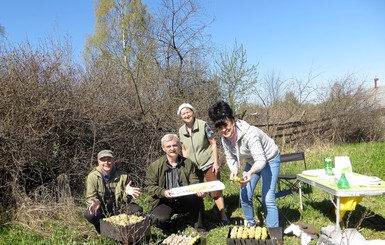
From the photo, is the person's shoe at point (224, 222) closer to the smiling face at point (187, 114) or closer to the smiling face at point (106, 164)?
the smiling face at point (187, 114)

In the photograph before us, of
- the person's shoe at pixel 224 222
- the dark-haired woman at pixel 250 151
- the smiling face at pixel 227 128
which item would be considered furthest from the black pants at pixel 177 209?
the smiling face at pixel 227 128

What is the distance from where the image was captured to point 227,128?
358 cm

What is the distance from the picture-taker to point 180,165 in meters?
4.15

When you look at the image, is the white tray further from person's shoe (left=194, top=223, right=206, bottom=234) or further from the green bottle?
the green bottle

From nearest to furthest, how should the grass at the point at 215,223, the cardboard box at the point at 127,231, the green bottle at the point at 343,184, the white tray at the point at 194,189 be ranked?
1. the cardboard box at the point at 127,231
2. the green bottle at the point at 343,184
3. the white tray at the point at 194,189
4. the grass at the point at 215,223

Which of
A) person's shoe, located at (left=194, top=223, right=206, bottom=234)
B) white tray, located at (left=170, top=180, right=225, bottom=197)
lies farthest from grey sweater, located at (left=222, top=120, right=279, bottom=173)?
person's shoe, located at (left=194, top=223, right=206, bottom=234)

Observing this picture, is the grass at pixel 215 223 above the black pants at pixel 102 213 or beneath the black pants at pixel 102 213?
beneath

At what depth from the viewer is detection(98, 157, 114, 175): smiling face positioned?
392 cm

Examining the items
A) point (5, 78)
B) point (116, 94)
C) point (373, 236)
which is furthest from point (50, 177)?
point (373, 236)

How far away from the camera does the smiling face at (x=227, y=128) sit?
140 inches

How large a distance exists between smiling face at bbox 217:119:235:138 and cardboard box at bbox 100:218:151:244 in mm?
1311

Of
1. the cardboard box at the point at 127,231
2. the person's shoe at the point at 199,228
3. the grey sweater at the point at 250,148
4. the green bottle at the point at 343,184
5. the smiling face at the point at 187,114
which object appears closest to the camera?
the cardboard box at the point at 127,231

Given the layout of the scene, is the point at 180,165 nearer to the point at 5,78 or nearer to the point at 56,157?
the point at 56,157

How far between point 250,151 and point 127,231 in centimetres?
159
